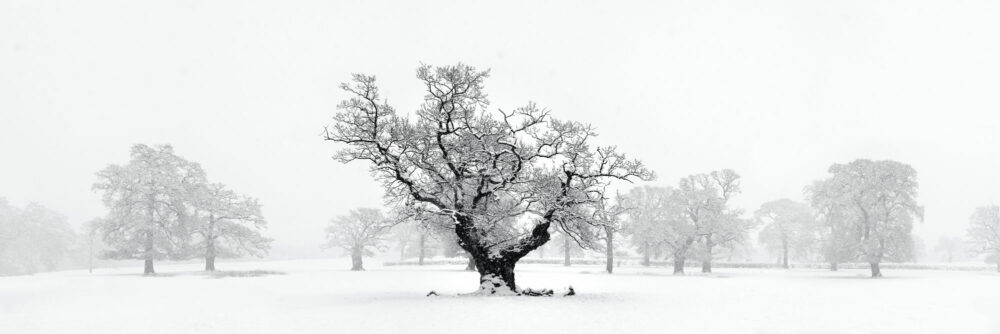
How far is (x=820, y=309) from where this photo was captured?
23562 millimetres

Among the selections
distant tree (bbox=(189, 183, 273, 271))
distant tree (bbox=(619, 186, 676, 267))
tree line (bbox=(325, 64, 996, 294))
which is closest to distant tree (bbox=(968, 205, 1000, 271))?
distant tree (bbox=(619, 186, 676, 267))

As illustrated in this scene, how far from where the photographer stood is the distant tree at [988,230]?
2852 inches

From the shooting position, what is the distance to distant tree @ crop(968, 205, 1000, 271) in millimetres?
72438

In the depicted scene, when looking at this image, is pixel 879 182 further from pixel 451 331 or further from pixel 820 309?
pixel 451 331

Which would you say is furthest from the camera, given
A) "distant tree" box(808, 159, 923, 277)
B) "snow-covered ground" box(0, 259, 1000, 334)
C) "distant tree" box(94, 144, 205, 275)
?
"distant tree" box(808, 159, 923, 277)

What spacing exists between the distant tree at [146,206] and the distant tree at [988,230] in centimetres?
8765

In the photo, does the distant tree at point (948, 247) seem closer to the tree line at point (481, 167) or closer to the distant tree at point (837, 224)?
the distant tree at point (837, 224)

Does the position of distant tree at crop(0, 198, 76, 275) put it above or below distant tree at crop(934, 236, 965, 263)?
above

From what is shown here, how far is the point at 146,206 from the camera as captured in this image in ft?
162

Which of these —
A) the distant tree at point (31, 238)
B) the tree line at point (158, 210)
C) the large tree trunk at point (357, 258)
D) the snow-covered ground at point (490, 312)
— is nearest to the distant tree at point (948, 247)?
the snow-covered ground at point (490, 312)

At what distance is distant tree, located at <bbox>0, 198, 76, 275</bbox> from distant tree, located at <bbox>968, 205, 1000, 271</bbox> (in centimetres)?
11279

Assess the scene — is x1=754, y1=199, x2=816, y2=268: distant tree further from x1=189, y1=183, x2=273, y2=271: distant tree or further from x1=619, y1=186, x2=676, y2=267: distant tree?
x1=189, y1=183, x2=273, y2=271: distant tree

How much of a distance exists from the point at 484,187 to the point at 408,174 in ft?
13.0

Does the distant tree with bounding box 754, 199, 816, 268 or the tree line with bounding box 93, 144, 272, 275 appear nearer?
the tree line with bounding box 93, 144, 272, 275
